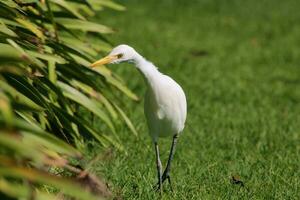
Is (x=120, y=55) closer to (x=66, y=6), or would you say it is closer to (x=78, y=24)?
(x=66, y=6)

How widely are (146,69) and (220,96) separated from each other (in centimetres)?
379

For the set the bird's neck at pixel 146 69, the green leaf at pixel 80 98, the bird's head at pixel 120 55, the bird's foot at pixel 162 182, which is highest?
the bird's head at pixel 120 55

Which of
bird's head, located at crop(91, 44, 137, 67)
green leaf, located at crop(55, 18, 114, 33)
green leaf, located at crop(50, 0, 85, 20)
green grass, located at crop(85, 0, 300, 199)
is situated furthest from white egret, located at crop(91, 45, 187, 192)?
green leaf, located at crop(55, 18, 114, 33)

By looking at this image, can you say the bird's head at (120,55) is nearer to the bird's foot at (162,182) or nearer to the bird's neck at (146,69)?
the bird's neck at (146,69)

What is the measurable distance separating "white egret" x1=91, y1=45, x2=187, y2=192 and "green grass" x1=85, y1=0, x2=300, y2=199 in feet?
1.11

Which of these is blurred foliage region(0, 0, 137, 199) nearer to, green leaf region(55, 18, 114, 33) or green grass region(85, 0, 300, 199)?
green leaf region(55, 18, 114, 33)

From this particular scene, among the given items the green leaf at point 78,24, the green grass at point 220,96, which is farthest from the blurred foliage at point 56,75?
the green grass at point 220,96

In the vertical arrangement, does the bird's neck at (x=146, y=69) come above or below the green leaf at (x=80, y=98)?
above

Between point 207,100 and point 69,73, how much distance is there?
2529 mm

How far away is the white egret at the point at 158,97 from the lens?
3787mm

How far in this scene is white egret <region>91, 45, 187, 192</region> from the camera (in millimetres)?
3787

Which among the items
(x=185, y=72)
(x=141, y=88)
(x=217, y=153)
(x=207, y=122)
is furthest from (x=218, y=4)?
(x=217, y=153)

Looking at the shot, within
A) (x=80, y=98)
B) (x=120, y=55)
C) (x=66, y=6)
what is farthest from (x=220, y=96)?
(x=120, y=55)

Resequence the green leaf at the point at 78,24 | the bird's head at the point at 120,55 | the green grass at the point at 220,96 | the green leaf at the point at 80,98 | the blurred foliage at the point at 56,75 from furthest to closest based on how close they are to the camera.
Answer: the green leaf at the point at 78,24 < the green leaf at the point at 80,98 < the green grass at the point at 220,96 < the bird's head at the point at 120,55 < the blurred foliage at the point at 56,75
